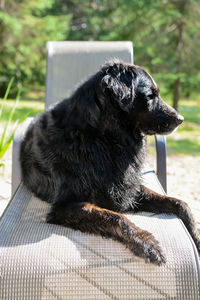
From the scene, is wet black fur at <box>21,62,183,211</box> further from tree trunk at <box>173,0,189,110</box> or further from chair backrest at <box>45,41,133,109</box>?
tree trunk at <box>173,0,189,110</box>

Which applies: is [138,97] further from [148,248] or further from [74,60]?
[74,60]

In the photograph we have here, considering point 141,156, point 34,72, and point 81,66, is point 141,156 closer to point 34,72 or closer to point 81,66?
point 81,66

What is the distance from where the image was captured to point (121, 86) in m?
2.06

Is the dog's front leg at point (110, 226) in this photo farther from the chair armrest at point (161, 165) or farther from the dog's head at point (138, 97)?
the chair armrest at point (161, 165)

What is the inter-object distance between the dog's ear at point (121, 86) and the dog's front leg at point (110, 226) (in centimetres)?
62

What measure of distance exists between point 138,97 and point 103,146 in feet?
1.21

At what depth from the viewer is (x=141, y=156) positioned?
2.32m

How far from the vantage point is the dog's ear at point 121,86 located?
6.70ft

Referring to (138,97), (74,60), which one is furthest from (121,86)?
(74,60)

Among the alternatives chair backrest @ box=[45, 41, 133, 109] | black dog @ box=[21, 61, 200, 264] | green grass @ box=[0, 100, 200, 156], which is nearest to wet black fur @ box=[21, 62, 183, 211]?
black dog @ box=[21, 61, 200, 264]

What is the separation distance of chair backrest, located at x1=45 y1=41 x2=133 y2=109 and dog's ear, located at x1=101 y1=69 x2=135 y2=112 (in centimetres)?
153

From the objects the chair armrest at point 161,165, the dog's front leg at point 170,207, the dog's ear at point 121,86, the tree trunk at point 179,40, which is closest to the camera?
the dog's ear at point 121,86

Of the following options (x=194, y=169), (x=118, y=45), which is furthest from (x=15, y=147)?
(x=194, y=169)

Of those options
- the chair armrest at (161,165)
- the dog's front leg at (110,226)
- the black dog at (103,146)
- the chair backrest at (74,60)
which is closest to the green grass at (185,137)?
the chair backrest at (74,60)
